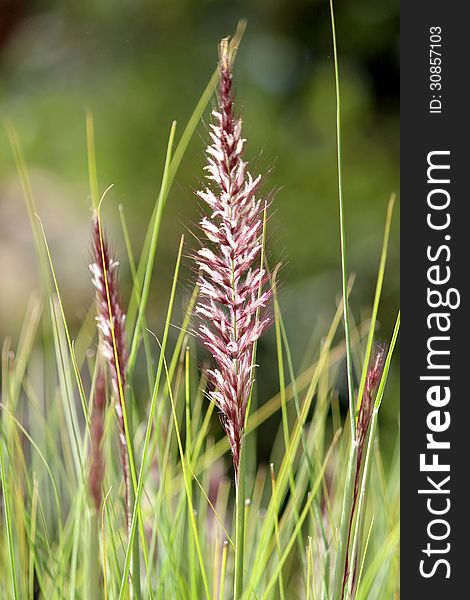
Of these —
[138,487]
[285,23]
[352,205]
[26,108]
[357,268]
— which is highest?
[285,23]

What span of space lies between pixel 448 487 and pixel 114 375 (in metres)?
0.24

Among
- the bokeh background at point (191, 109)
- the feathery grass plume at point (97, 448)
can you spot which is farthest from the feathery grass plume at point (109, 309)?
the bokeh background at point (191, 109)

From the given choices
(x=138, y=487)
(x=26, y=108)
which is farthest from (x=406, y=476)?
(x=26, y=108)

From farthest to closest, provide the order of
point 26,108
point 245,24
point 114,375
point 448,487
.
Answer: point 26,108 → point 245,24 → point 448,487 → point 114,375

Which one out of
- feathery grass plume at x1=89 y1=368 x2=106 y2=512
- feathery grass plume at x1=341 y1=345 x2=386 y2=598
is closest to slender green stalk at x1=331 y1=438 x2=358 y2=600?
feathery grass plume at x1=341 y1=345 x2=386 y2=598

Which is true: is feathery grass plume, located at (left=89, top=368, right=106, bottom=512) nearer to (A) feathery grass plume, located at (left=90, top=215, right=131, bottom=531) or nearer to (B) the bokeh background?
(A) feathery grass plume, located at (left=90, top=215, right=131, bottom=531)

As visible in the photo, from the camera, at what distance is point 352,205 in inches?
67.5

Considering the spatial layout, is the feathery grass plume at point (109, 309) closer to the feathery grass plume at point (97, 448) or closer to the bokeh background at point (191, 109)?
the feathery grass plume at point (97, 448)

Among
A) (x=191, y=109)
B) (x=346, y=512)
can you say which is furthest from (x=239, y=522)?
(x=191, y=109)

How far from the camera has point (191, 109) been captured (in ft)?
5.32

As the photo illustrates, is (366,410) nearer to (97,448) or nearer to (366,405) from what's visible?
(366,405)

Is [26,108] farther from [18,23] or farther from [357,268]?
[357,268]

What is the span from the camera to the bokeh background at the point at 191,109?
65.7 inches

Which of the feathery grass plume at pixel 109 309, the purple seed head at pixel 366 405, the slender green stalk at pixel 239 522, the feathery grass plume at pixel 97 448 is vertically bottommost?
the slender green stalk at pixel 239 522
